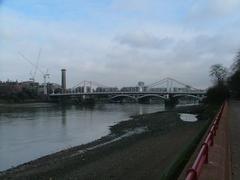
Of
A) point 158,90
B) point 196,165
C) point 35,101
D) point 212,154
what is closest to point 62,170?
point 212,154

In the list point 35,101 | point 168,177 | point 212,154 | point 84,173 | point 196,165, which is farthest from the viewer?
point 35,101

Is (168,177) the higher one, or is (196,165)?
(196,165)

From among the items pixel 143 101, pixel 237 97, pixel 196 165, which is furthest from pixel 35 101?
pixel 196 165

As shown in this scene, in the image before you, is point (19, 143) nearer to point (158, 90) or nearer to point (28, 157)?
point (28, 157)

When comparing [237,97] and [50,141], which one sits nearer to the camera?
[50,141]

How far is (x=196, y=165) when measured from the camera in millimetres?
6008

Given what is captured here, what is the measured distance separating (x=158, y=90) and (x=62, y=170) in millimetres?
146567

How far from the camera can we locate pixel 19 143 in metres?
37.1

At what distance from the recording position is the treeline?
9331 centimetres

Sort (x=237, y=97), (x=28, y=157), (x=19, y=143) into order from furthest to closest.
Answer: (x=237, y=97) → (x=19, y=143) → (x=28, y=157)

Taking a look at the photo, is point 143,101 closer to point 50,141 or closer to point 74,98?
point 74,98

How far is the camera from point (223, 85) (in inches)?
4085

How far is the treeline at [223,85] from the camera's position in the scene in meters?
93.3

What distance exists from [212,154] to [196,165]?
17.6 feet
